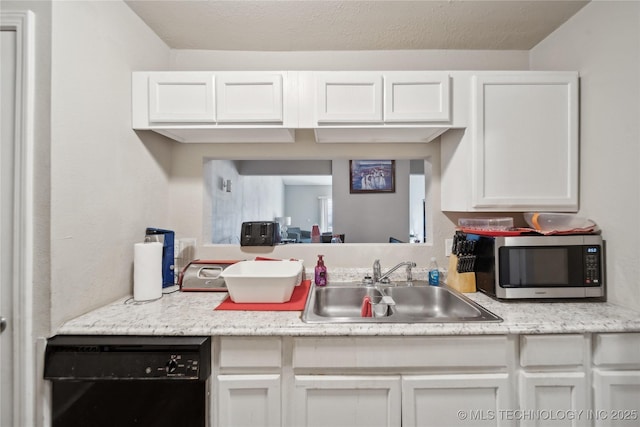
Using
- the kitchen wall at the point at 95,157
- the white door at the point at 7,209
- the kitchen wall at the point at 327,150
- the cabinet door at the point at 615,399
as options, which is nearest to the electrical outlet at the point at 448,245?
the kitchen wall at the point at 327,150

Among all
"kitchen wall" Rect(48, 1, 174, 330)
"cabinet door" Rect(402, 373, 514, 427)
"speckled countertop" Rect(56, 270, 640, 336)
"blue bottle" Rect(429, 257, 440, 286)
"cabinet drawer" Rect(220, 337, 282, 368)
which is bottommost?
"cabinet door" Rect(402, 373, 514, 427)

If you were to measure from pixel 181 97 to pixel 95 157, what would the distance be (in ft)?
1.59

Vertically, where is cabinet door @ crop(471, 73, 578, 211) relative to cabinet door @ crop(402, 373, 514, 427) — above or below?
above

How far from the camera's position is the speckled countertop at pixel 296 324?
1096mm

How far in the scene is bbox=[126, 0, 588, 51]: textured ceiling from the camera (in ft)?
4.65

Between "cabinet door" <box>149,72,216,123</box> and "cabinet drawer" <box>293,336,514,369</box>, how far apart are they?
1.16 meters

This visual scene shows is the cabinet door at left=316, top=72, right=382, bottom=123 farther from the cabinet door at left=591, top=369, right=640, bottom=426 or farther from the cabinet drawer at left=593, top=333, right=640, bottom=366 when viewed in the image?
the cabinet door at left=591, top=369, right=640, bottom=426

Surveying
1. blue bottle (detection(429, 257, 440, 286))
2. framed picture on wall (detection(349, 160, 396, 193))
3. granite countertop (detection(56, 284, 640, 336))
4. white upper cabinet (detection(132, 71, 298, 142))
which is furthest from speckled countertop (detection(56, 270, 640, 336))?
framed picture on wall (detection(349, 160, 396, 193))

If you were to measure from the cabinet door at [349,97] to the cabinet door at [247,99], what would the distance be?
0.21m

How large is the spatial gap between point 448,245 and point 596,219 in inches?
26.9

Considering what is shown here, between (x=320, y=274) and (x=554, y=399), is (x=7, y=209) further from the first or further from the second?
(x=554, y=399)

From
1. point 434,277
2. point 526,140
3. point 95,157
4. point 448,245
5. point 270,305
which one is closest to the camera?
point 95,157

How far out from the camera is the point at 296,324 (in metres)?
1.13

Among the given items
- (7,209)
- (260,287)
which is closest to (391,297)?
(260,287)
